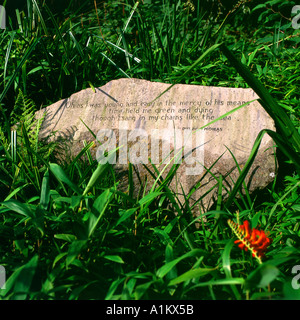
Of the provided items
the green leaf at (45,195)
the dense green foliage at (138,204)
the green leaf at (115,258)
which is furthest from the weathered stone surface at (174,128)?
the green leaf at (115,258)

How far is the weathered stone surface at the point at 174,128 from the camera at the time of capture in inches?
72.1

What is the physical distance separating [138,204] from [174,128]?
0.67 meters

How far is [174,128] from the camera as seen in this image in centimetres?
195

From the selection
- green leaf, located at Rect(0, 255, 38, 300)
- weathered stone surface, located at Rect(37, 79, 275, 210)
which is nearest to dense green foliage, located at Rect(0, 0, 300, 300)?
green leaf, located at Rect(0, 255, 38, 300)

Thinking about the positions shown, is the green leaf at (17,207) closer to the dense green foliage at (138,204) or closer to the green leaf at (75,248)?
the dense green foliage at (138,204)

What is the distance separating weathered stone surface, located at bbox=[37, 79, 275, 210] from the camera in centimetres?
183

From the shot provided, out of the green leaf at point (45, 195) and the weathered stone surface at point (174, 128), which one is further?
the weathered stone surface at point (174, 128)

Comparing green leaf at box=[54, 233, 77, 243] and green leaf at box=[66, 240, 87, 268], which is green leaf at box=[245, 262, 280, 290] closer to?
green leaf at box=[66, 240, 87, 268]

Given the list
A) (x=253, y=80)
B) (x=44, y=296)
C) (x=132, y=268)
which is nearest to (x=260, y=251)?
(x=132, y=268)

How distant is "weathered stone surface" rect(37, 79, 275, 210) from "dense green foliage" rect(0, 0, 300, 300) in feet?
0.38

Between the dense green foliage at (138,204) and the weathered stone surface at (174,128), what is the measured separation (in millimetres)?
117

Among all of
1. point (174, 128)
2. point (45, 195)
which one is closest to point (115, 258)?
point (45, 195)

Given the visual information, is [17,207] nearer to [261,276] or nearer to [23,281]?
[23,281]

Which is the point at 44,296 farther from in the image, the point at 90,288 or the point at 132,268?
the point at 132,268
